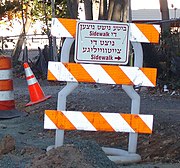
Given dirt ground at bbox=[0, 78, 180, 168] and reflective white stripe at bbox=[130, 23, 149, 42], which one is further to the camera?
reflective white stripe at bbox=[130, 23, 149, 42]

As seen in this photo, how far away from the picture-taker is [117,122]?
750 cm

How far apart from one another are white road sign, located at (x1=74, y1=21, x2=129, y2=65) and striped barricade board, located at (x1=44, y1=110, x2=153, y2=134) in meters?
0.69

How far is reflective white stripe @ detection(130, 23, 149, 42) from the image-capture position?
747cm

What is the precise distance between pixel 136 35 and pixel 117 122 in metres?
1.13

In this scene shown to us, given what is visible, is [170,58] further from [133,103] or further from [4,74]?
[133,103]

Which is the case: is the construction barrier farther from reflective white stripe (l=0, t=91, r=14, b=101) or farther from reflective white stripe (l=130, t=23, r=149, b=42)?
reflective white stripe (l=130, t=23, r=149, b=42)

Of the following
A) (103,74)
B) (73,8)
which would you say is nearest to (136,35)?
(103,74)

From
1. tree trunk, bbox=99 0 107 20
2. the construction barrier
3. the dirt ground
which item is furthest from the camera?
tree trunk, bbox=99 0 107 20

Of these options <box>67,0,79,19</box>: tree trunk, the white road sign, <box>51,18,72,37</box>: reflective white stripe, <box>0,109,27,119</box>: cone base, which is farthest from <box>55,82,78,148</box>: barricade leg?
<box>67,0,79,19</box>: tree trunk

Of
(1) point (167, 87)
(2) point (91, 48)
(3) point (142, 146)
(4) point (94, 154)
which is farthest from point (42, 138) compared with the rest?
(1) point (167, 87)

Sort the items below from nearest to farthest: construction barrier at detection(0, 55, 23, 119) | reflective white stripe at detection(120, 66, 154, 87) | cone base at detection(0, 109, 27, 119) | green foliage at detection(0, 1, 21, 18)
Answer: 1. reflective white stripe at detection(120, 66, 154, 87)
2. cone base at detection(0, 109, 27, 119)
3. construction barrier at detection(0, 55, 23, 119)
4. green foliage at detection(0, 1, 21, 18)

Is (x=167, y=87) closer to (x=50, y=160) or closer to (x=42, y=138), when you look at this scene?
(x=42, y=138)

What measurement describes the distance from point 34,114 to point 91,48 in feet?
14.3

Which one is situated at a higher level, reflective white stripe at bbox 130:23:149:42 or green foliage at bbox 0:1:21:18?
reflective white stripe at bbox 130:23:149:42
